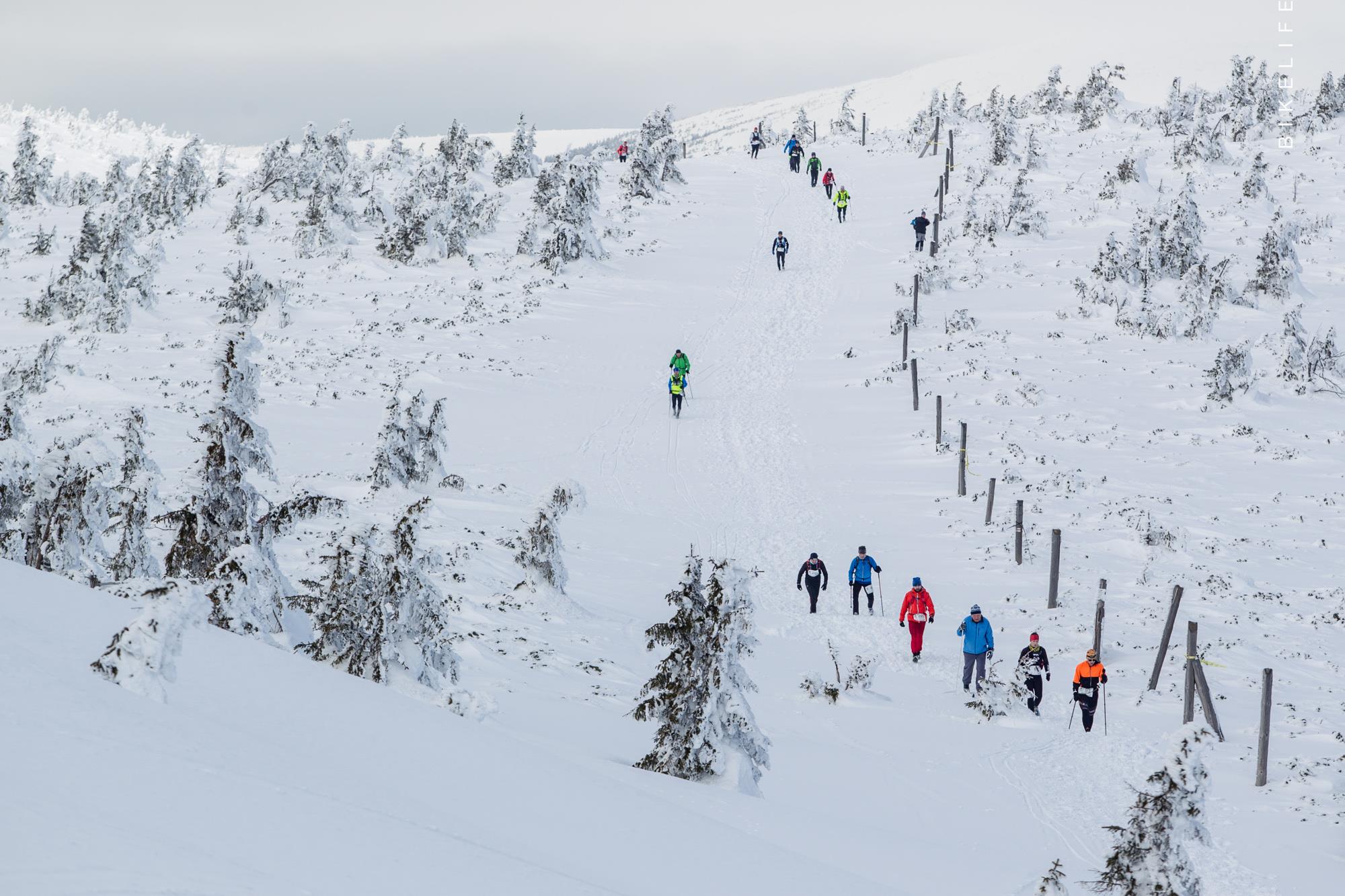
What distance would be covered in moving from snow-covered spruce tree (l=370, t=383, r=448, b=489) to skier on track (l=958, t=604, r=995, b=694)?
9.54m

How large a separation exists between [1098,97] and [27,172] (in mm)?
53361

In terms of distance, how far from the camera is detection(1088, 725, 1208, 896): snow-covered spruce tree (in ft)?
19.9

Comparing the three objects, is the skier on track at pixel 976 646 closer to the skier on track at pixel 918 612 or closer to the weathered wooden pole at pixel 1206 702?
the skier on track at pixel 918 612

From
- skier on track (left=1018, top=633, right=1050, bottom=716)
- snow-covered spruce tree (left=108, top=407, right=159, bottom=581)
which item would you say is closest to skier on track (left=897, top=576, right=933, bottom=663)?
skier on track (left=1018, top=633, right=1050, bottom=716)

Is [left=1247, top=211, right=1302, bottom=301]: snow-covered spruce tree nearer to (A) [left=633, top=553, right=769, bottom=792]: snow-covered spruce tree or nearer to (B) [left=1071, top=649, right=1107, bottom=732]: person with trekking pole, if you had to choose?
(B) [left=1071, top=649, right=1107, bottom=732]: person with trekking pole

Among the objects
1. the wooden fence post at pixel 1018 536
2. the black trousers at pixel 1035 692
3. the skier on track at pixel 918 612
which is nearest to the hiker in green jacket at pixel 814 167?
the wooden fence post at pixel 1018 536

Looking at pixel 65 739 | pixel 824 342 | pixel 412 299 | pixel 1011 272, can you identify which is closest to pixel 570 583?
pixel 65 739

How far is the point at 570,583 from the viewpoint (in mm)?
16359

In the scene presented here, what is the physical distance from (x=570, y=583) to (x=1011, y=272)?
83.8 ft

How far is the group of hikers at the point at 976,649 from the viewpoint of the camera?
42.5ft

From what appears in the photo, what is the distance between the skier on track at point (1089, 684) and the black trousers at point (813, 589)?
4451mm

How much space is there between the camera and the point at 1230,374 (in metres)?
26.4

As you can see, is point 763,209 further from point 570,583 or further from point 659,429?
point 570,583

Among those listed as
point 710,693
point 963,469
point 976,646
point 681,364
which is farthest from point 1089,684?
point 681,364
